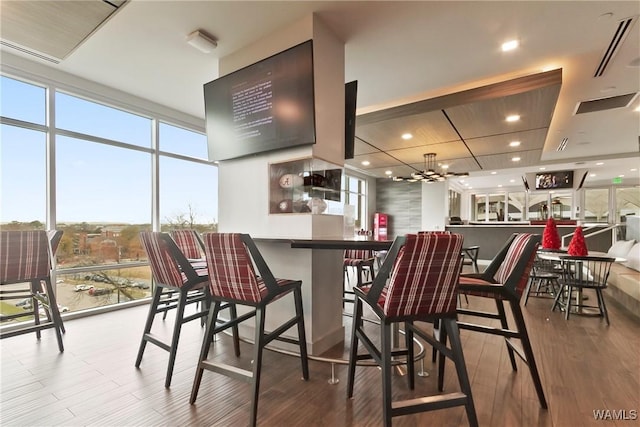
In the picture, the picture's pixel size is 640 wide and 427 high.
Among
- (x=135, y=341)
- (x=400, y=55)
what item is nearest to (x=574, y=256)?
(x=400, y=55)

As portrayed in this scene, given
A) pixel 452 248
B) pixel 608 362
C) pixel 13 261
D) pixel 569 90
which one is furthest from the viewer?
pixel 569 90

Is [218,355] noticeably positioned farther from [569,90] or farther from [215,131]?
[569,90]

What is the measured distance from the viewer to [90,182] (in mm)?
3896

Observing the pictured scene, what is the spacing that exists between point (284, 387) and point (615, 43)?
4357 millimetres

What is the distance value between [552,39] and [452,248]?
286cm

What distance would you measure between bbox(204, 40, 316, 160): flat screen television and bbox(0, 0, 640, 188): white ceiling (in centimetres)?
37

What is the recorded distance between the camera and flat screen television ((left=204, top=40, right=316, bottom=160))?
252 cm

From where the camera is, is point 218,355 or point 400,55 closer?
point 218,355

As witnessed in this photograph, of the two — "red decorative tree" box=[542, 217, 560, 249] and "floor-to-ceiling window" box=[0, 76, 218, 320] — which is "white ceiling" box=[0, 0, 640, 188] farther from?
"red decorative tree" box=[542, 217, 560, 249]

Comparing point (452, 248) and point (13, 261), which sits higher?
point (452, 248)

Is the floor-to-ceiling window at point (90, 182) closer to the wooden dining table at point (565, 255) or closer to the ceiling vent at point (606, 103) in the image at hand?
the wooden dining table at point (565, 255)

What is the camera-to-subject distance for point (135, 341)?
2.86m

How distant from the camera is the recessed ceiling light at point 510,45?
2.95 metres

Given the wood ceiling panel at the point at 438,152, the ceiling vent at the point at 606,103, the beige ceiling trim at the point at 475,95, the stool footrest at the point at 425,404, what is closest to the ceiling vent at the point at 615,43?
the beige ceiling trim at the point at 475,95
